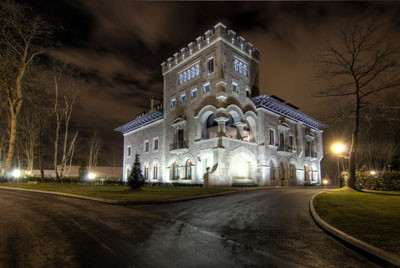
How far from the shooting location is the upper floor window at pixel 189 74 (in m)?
30.6

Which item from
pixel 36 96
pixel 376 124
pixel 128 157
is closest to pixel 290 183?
pixel 376 124

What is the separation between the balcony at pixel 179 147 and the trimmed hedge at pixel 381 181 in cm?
1727

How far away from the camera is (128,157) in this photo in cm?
4378

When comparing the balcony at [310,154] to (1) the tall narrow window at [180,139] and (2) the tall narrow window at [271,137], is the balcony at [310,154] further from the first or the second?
(1) the tall narrow window at [180,139]

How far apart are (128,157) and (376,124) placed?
38.5 m

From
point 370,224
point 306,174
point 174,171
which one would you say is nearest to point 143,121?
point 174,171

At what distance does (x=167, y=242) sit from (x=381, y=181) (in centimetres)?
2064

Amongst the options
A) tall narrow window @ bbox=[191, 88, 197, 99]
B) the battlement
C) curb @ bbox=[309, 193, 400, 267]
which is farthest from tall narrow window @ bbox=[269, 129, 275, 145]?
curb @ bbox=[309, 193, 400, 267]

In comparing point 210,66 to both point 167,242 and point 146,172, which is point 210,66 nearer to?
point 146,172

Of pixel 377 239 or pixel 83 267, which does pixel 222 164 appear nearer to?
pixel 377 239

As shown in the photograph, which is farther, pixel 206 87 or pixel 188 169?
pixel 188 169

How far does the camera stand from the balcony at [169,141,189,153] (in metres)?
30.0

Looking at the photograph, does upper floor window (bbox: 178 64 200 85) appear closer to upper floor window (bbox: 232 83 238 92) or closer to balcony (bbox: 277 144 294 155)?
upper floor window (bbox: 232 83 238 92)

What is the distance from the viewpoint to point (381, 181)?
2006cm
